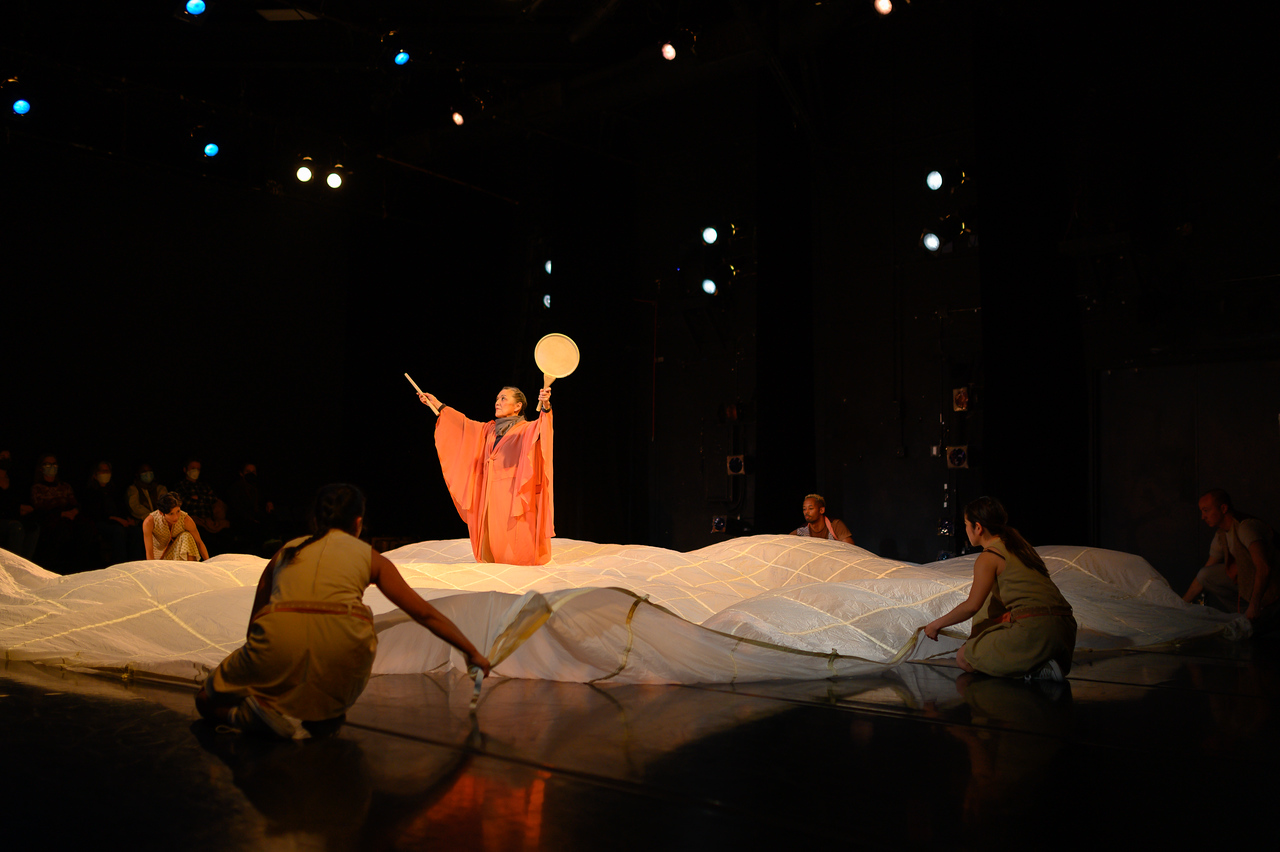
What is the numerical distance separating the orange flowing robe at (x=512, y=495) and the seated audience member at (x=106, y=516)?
12.5 feet

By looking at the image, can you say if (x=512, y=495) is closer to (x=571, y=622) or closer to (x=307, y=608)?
(x=571, y=622)

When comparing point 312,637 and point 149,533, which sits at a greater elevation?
point 312,637

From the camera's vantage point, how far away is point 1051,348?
6.78 meters

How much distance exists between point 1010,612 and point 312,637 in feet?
8.76

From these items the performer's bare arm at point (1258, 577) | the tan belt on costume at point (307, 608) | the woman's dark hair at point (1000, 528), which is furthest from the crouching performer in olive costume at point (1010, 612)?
the tan belt on costume at point (307, 608)

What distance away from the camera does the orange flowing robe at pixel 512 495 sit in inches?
221

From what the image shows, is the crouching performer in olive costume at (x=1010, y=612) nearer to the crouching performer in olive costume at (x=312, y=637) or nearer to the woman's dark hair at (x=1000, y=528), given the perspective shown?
the woman's dark hair at (x=1000, y=528)

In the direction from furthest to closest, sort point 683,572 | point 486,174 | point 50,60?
1. point 486,174
2. point 50,60
3. point 683,572

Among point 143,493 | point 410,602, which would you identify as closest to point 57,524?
point 143,493

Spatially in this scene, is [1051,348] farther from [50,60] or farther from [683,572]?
[50,60]

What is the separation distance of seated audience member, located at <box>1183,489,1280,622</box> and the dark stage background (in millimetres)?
1029

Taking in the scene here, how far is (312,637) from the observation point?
2.54 metres

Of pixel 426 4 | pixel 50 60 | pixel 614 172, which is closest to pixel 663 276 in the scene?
pixel 614 172

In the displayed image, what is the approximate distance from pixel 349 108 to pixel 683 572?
7.28 meters
